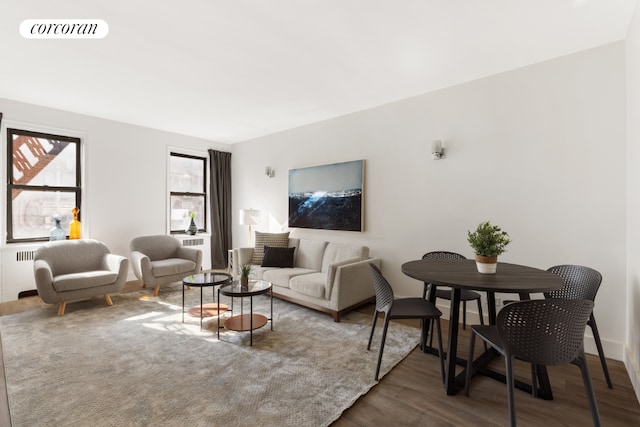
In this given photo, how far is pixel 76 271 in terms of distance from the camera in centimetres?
407

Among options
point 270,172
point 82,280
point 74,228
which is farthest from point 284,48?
point 74,228

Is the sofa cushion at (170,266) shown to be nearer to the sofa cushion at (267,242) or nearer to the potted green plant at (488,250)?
the sofa cushion at (267,242)

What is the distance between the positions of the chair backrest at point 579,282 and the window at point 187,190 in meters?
5.70

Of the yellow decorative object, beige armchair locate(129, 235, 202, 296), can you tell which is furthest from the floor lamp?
the yellow decorative object

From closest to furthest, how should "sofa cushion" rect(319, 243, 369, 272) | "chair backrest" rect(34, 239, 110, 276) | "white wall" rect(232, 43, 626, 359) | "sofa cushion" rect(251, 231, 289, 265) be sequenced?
"white wall" rect(232, 43, 626, 359) < "chair backrest" rect(34, 239, 110, 276) < "sofa cushion" rect(319, 243, 369, 272) < "sofa cushion" rect(251, 231, 289, 265)

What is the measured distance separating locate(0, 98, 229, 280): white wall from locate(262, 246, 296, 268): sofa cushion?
237 cm

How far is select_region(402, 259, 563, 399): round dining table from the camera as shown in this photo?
6.17 ft

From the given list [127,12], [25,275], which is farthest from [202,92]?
[25,275]

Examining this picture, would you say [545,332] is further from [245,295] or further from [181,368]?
[181,368]

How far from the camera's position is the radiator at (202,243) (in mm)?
5766

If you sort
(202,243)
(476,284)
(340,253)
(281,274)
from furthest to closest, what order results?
1. (202,243)
2. (340,253)
3. (281,274)
4. (476,284)

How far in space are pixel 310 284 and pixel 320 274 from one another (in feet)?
1.45

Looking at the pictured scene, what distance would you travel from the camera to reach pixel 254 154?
19.6ft

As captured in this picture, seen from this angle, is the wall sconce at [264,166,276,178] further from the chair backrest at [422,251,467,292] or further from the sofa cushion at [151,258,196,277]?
the chair backrest at [422,251,467,292]
